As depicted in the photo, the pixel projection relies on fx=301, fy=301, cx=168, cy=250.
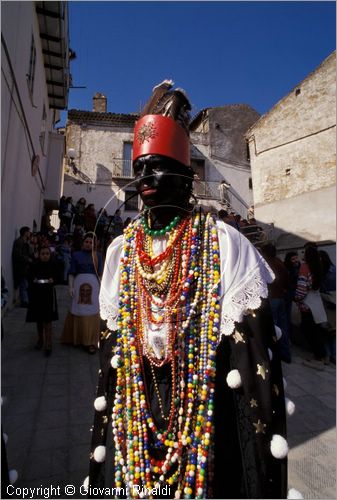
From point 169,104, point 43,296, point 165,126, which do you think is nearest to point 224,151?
point 43,296

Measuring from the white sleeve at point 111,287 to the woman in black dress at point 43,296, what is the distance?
3539 mm

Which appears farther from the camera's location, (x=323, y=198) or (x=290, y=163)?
(x=290, y=163)

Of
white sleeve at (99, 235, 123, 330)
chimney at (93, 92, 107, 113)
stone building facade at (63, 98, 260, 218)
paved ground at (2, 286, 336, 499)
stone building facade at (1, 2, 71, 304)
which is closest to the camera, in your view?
white sleeve at (99, 235, 123, 330)

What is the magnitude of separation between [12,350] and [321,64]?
14504 mm

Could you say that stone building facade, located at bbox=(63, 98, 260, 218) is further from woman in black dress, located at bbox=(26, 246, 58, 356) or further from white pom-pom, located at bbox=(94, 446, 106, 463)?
white pom-pom, located at bbox=(94, 446, 106, 463)

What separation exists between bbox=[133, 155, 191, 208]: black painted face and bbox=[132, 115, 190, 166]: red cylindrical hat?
0.10ft

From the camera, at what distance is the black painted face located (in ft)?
4.56

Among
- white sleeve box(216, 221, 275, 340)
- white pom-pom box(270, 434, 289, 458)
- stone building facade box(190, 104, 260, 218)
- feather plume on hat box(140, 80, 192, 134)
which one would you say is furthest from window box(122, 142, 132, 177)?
white pom-pom box(270, 434, 289, 458)

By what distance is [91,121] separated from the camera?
20.1 meters

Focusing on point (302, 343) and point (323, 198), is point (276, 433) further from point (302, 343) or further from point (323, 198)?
point (323, 198)

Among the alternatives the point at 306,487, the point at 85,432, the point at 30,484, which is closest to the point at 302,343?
the point at 306,487

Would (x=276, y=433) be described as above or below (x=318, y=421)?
above

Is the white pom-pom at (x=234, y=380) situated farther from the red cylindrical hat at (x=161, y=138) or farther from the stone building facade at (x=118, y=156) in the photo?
the stone building facade at (x=118, y=156)

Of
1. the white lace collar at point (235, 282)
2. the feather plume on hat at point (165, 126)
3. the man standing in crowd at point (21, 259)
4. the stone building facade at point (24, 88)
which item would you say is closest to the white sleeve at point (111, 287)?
the white lace collar at point (235, 282)
